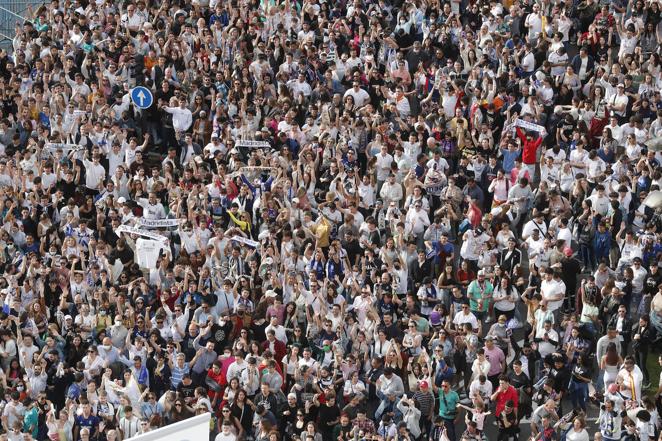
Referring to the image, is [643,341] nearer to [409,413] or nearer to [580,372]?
[580,372]

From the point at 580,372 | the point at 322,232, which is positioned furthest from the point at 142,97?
the point at 580,372

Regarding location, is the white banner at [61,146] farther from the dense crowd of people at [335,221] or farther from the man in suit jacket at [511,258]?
the man in suit jacket at [511,258]

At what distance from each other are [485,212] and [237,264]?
433cm

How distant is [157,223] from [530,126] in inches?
258

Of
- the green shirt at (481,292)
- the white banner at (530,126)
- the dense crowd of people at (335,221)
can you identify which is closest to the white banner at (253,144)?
the dense crowd of people at (335,221)

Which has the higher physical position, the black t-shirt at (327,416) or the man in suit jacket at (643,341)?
the man in suit jacket at (643,341)

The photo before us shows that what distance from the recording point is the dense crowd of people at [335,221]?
21.6 metres

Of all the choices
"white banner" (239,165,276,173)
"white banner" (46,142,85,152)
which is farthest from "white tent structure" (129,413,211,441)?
"white banner" (46,142,85,152)

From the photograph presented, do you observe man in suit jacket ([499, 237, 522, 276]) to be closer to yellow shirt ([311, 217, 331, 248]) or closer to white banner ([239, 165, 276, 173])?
yellow shirt ([311, 217, 331, 248])

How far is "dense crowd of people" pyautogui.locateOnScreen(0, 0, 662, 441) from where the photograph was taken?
2161cm

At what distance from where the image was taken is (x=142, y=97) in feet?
91.2

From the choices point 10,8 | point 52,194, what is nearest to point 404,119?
point 52,194

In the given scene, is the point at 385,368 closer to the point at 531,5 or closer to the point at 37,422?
the point at 37,422

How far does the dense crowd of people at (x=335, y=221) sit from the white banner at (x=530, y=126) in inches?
4.9
